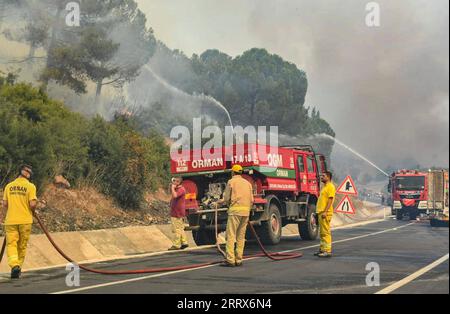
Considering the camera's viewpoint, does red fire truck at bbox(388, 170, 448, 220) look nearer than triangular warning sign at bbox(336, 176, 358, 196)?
No

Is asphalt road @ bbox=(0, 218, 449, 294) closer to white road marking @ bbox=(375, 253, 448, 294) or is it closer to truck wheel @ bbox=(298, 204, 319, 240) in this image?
white road marking @ bbox=(375, 253, 448, 294)

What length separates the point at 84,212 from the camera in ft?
57.1

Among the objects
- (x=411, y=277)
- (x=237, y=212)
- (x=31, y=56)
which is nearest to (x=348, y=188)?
(x=237, y=212)

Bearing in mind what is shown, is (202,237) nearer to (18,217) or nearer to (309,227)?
(309,227)

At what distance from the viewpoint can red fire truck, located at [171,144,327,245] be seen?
1532 cm

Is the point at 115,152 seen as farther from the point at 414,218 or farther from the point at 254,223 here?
the point at 414,218

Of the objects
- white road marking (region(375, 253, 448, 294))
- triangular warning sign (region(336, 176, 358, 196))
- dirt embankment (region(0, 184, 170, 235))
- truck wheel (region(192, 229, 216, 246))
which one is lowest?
white road marking (region(375, 253, 448, 294))

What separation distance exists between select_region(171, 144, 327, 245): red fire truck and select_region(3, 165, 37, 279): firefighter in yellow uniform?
19.6ft

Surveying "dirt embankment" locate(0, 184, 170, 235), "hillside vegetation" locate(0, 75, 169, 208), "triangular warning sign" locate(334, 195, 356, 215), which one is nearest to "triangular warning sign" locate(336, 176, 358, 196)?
"triangular warning sign" locate(334, 195, 356, 215)

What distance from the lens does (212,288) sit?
8258mm

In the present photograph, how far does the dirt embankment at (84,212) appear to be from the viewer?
15773 millimetres

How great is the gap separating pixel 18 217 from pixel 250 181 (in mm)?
6871

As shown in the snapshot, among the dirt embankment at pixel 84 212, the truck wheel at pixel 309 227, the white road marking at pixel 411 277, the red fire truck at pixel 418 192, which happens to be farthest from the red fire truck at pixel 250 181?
the red fire truck at pixel 418 192

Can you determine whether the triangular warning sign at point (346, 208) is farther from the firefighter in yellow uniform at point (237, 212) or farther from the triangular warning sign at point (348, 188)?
the firefighter in yellow uniform at point (237, 212)
